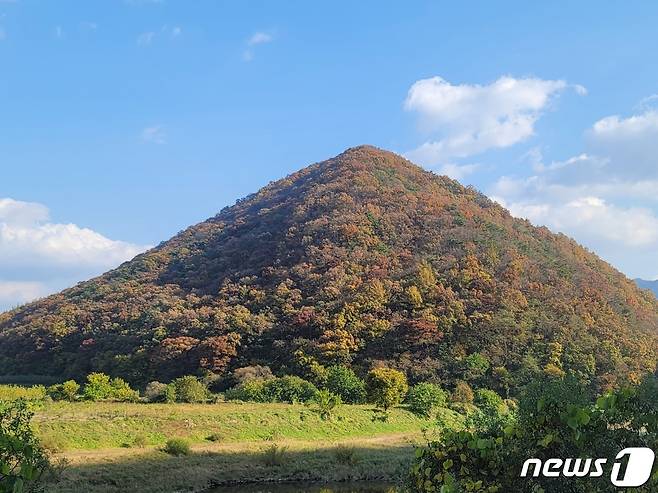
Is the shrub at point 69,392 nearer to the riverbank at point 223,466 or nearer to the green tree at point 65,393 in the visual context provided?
the green tree at point 65,393

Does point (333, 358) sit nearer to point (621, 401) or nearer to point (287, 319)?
point (287, 319)

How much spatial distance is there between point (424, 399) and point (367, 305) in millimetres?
17824

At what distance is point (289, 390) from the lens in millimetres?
44375

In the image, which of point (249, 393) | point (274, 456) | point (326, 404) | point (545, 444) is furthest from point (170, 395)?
point (545, 444)

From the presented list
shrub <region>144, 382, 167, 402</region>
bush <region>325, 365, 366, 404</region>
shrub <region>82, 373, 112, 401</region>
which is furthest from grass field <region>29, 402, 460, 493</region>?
shrub <region>82, 373, 112, 401</region>

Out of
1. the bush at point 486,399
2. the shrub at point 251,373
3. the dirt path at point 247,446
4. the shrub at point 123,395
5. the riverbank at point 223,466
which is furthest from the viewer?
the shrub at point 251,373

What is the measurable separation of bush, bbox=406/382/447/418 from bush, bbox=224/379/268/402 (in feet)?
36.5

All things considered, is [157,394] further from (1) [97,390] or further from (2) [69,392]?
(2) [69,392]

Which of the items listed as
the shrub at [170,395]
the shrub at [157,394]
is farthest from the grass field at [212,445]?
the shrub at [157,394]

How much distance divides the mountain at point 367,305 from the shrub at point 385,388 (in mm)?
8134

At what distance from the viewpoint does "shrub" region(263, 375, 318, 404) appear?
143ft

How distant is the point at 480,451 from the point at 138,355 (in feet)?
191

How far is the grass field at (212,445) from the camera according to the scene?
79.2 ft

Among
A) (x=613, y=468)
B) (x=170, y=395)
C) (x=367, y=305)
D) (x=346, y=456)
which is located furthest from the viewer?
(x=367, y=305)
